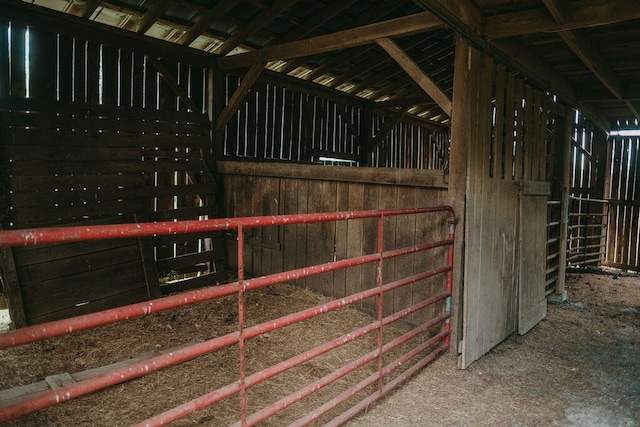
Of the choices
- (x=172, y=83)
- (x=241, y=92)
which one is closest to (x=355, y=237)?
(x=241, y=92)

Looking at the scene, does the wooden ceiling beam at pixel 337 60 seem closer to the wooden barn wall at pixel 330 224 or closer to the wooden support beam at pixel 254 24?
the wooden support beam at pixel 254 24

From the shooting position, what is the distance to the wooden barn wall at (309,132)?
25.2ft

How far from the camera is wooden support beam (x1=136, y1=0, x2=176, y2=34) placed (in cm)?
505

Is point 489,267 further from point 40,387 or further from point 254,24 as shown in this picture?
point 254,24

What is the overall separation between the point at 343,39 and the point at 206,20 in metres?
1.98

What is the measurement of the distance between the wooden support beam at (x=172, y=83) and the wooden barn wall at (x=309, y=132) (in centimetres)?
87

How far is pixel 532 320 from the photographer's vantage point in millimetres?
4844

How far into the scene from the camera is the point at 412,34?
→ 182 inches

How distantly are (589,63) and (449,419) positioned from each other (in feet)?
12.2

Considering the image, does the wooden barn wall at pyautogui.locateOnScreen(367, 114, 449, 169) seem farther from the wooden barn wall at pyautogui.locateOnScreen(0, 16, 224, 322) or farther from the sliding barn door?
the sliding barn door

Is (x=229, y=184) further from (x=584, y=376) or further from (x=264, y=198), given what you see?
(x=584, y=376)


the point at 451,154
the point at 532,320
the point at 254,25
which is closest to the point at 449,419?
the point at 451,154

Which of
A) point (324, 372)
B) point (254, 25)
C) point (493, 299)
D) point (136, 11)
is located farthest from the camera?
point (254, 25)

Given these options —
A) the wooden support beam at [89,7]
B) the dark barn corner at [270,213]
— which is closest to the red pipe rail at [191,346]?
the dark barn corner at [270,213]
